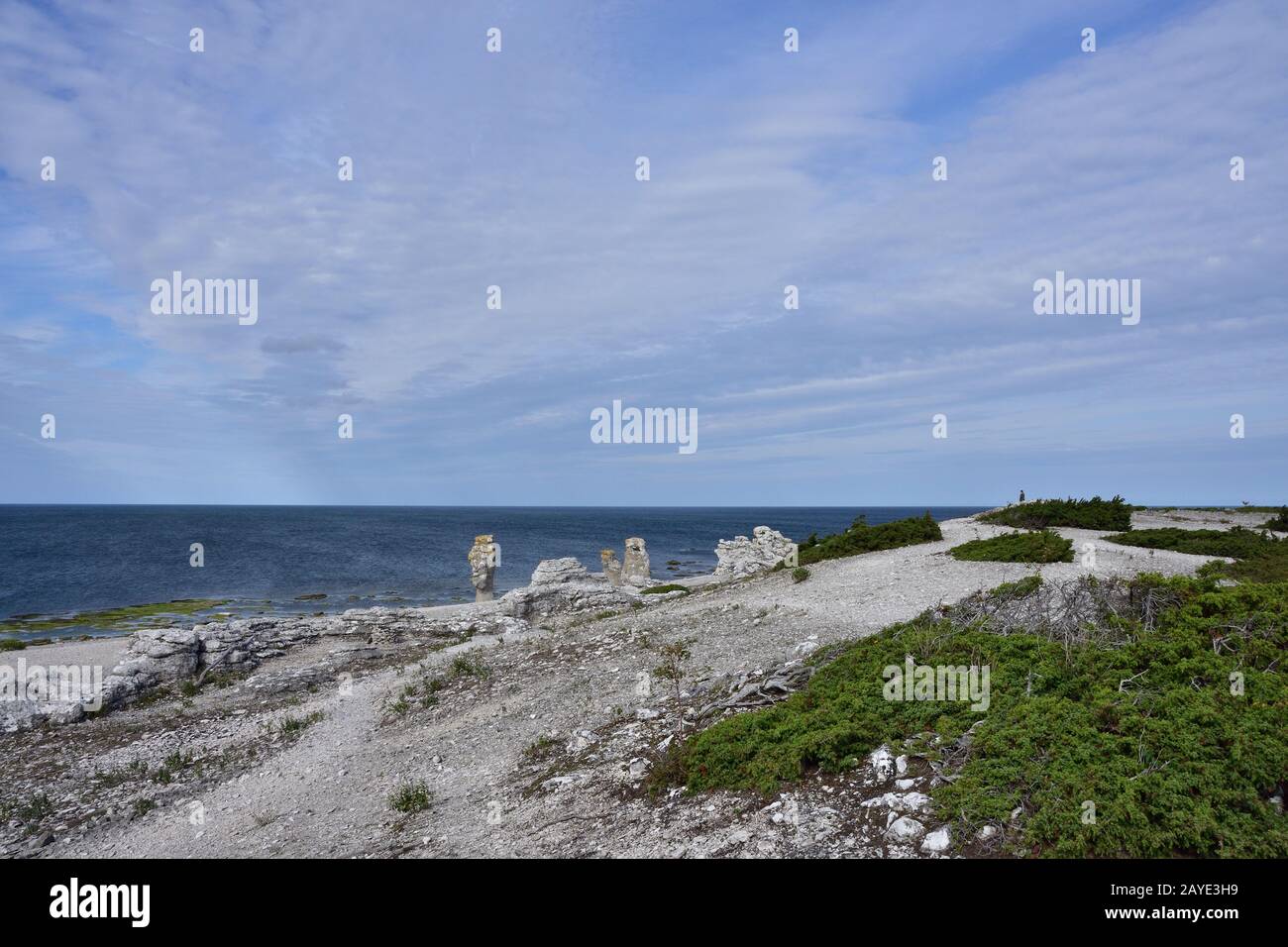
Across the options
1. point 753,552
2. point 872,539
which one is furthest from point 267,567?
point 872,539

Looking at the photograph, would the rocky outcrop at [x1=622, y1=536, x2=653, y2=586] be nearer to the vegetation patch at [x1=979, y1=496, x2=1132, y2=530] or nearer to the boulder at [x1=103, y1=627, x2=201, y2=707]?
the vegetation patch at [x1=979, y1=496, x2=1132, y2=530]

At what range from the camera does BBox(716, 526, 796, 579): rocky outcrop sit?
132 ft

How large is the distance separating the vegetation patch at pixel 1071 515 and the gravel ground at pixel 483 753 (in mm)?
7083

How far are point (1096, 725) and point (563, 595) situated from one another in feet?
92.1

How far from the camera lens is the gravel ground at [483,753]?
29.7 ft

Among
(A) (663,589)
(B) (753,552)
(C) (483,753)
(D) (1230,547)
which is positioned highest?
(D) (1230,547)

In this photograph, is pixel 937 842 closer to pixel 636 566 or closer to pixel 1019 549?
pixel 1019 549

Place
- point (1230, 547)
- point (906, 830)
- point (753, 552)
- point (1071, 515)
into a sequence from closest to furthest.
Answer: point (906, 830), point (1230, 547), point (1071, 515), point (753, 552)

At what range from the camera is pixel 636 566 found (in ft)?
149

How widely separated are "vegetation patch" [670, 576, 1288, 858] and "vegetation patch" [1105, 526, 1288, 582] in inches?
366

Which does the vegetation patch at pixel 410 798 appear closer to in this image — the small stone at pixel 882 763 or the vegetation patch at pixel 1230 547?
the small stone at pixel 882 763

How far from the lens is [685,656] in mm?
17906

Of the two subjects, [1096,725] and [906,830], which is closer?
[906,830]
